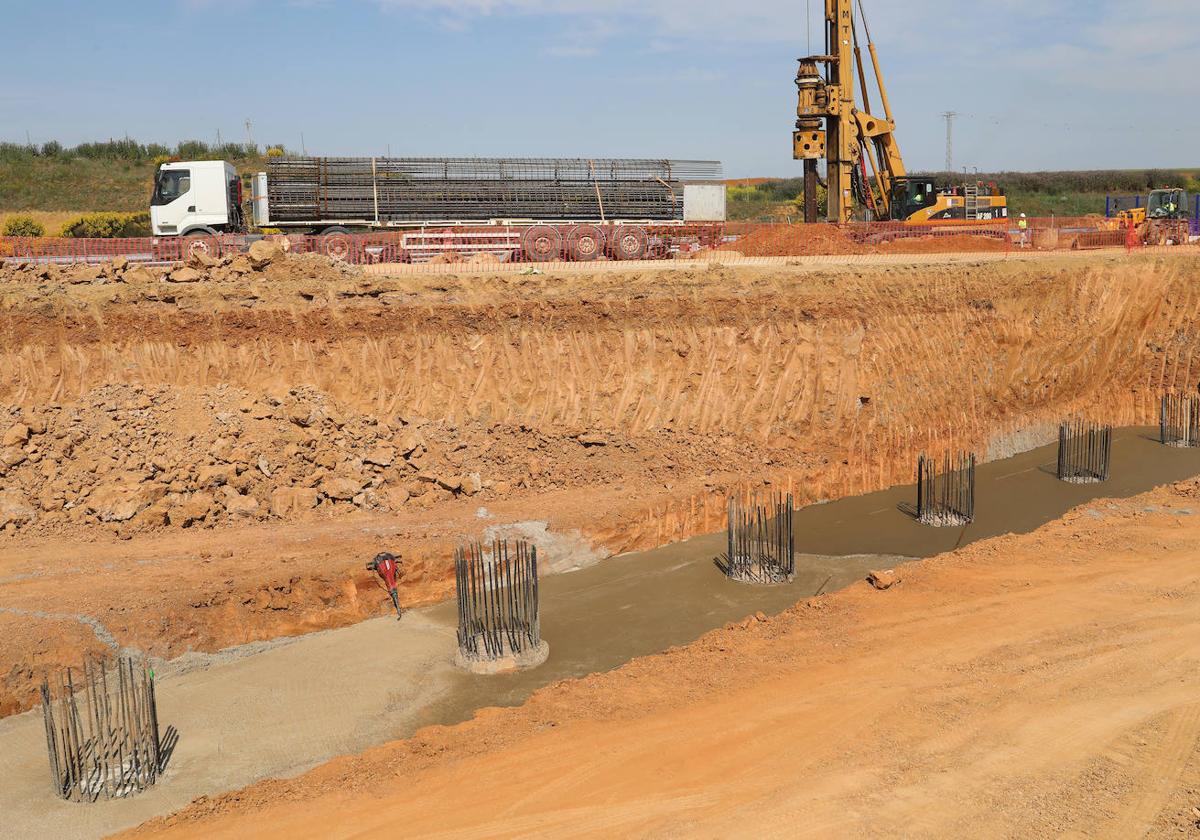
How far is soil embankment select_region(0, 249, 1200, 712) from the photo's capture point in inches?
543

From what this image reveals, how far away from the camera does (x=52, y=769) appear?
365 inches

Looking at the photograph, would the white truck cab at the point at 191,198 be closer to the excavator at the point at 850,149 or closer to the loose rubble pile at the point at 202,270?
the loose rubble pile at the point at 202,270

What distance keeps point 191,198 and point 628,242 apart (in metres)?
11.9

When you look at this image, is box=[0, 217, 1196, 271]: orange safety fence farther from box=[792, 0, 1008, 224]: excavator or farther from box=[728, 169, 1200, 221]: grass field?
box=[728, 169, 1200, 221]: grass field

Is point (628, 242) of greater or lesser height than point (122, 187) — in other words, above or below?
below

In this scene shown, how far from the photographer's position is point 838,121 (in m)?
31.2

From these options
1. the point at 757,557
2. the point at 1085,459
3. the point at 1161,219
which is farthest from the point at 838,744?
the point at 1161,219

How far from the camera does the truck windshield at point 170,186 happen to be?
26297mm

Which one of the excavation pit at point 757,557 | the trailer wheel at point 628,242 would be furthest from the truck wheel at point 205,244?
the excavation pit at point 757,557

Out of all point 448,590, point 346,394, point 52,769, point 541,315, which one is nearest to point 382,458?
point 346,394

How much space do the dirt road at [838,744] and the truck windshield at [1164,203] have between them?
34408 mm

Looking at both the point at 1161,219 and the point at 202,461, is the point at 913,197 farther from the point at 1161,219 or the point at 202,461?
the point at 202,461

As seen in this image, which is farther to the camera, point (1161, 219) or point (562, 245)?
point (1161, 219)

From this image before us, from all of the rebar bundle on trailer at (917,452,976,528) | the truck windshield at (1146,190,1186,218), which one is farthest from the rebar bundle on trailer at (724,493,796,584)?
the truck windshield at (1146,190,1186,218)
